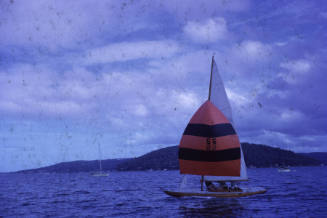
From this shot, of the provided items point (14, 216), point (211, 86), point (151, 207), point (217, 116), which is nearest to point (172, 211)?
point (151, 207)

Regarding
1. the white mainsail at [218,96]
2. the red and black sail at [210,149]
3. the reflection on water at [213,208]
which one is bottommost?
the reflection on water at [213,208]

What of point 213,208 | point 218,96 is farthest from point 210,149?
point 218,96

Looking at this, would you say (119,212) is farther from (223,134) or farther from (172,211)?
(223,134)

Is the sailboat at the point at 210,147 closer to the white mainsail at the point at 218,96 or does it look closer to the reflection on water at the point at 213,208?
the reflection on water at the point at 213,208

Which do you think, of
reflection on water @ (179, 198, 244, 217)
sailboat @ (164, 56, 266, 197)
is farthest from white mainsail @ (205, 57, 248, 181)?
sailboat @ (164, 56, 266, 197)

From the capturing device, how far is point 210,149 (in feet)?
81.6

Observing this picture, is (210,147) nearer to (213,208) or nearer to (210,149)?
(210,149)

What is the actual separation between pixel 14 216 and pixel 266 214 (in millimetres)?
20972

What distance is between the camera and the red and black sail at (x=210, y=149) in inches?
984

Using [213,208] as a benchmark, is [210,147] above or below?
above

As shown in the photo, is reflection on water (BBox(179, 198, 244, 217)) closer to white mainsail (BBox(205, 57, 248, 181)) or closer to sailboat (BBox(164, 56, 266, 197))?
white mainsail (BBox(205, 57, 248, 181))

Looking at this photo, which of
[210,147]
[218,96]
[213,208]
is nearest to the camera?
[210,147]

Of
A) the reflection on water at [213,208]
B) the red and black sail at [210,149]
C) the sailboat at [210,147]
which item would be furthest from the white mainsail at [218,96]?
the red and black sail at [210,149]

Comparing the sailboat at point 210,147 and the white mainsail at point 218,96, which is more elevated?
the white mainsail at point 218,96
